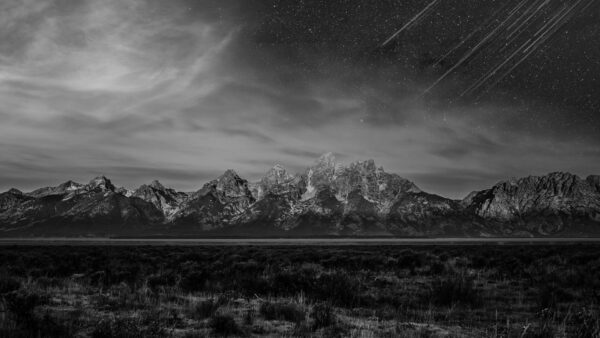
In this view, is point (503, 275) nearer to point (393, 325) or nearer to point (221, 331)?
point (393, 325)

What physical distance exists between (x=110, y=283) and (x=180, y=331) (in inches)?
386

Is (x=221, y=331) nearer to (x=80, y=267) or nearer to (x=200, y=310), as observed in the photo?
(x=200, y=310)

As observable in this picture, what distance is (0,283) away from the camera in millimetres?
14172

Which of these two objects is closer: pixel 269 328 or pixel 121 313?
pixel 269 328

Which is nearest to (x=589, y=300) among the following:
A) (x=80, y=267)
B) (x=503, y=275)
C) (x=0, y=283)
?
(x=503, y=275)

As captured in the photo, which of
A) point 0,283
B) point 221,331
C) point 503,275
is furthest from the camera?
point 503,275

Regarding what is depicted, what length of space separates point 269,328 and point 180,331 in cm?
178

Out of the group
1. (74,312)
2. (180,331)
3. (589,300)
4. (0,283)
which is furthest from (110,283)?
(589,300)

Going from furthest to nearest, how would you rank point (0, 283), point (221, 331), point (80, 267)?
point (80, 267) < point (0, 283) < point (221, 331)

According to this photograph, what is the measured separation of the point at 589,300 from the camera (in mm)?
12867

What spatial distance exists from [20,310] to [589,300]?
1469 cm

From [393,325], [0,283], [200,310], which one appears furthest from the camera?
[0,283]

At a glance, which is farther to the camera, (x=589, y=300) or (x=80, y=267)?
(x=80, y=267)

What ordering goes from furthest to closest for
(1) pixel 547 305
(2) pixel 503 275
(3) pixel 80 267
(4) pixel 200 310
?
1. (3) pixel 80 267
2. (2) pixel 503 275
3. (1) pixel 547 305
4. (4) pixel 200 310
